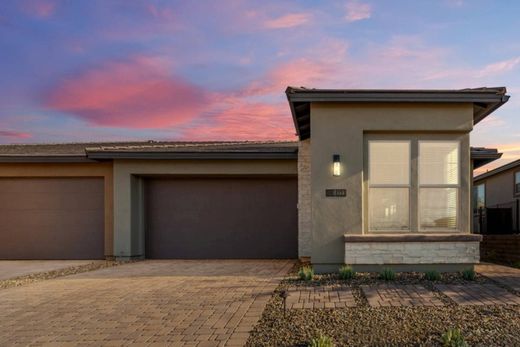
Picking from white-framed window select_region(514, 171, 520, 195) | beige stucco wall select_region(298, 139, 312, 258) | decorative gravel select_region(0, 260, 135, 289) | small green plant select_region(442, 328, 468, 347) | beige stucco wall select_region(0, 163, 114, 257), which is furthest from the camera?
white-framed window select_region(514, 171, 520, 195)

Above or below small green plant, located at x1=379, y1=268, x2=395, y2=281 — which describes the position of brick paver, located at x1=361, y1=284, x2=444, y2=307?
below

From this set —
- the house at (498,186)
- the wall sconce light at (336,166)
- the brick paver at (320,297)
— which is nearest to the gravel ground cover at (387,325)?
the brick paver at (320,297)

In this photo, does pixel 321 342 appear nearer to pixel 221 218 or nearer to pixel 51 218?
pixel 221 218

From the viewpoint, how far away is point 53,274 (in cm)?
1048

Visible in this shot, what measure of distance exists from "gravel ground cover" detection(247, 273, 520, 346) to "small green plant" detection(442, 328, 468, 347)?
99 mm

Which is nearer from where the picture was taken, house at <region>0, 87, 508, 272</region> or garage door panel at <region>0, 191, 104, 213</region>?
house at <region>0, 87, 508, 272</region>

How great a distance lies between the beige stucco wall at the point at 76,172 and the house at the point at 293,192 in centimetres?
3

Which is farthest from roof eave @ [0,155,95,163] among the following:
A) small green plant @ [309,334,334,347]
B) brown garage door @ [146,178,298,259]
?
small green plant @ [309,334,334,347]

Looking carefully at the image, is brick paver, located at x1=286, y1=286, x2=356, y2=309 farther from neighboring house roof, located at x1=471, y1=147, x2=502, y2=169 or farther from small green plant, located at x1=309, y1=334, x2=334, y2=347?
neighboring house roof, located at x1=471, y1=147, x2=502, y2=169

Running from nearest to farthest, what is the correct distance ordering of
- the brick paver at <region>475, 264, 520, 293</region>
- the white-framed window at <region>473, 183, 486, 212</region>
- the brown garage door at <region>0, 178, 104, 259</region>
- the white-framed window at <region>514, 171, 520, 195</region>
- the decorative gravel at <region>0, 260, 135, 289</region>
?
the brick paver at <region>475, 264, 520, 293</region> < the decorative gravel at <region>0, 260, 135, 289</region> < the brown garage door at <region>0, 178, 104, 259</region> < the white-framed window at <region>514, 171, 520, 195</region> < the white-framed window at <region>473, 183, 486, 212</region>

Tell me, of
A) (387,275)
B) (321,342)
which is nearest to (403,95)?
(387,275)

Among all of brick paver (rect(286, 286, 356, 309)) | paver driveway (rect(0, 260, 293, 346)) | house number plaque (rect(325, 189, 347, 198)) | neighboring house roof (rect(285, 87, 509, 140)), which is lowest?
paver driveway (rect(0, 260, 293, 346))

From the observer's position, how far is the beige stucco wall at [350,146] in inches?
352

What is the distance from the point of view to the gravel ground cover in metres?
4.98
